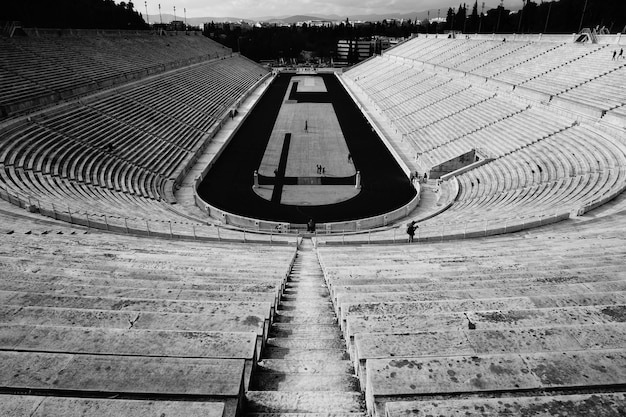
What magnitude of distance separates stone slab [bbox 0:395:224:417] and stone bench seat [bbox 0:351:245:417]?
232 mm

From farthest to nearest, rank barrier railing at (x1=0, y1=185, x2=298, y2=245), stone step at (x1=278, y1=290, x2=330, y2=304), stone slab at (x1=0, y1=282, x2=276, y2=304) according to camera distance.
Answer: barrier railing at (x1=0, y1=185, x2=298, y2=245), stone step at (x1=278, y1=290, x2=330, y2=304), stone slab at (x1=0, y1=282, x2=276, y2=304)

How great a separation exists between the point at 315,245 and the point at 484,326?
928 cm

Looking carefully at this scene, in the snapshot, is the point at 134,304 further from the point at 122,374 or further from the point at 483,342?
the point at 483,342

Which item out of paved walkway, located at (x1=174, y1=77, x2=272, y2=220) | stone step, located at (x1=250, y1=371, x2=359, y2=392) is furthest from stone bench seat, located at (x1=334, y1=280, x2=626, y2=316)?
paved walkway, located at (x1=174, y1=77, x2=272, y2=220)

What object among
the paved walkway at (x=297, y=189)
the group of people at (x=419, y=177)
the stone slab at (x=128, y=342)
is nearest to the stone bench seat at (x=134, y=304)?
the stone slab at (x=128, y=342)

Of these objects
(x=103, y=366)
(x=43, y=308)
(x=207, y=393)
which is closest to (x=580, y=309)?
(x=207, y=393)

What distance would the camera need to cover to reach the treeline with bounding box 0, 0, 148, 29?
55469 millimetres

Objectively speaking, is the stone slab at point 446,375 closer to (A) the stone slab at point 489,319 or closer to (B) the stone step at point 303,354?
(A) the stone slab at point 489,319

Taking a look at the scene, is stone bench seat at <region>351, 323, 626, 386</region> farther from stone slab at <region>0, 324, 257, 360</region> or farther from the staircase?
stone slab at <region>0, 324, 257, 360</region>

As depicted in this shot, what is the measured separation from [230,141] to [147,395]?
30990 mm

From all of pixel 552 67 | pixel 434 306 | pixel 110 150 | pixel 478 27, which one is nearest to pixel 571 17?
pixel 478 27

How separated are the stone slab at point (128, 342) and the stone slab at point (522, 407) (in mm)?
1831

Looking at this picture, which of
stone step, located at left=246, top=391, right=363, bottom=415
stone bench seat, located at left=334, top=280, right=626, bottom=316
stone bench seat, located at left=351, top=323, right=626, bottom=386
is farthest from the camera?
stone bench seat, located at left=334, top=280, right=626, bottom=316

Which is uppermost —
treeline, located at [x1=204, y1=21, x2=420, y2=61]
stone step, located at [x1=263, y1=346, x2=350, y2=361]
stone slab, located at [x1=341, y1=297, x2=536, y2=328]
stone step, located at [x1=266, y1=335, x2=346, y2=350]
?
treeline, located at [x1=204, y1=21, x2=420, y2=61]
